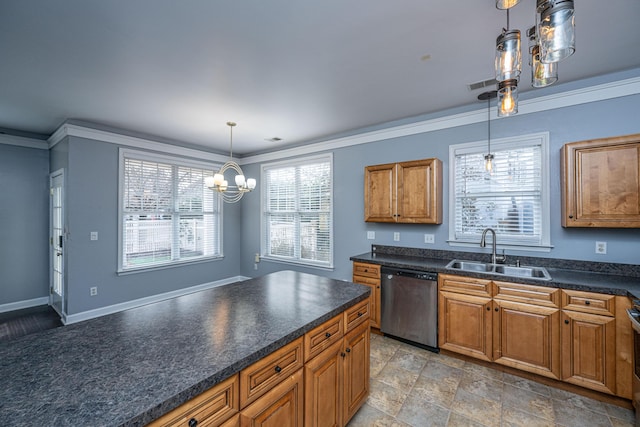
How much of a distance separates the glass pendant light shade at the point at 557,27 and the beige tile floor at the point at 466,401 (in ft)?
7.83

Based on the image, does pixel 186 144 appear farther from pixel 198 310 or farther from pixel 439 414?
pixel 439 414

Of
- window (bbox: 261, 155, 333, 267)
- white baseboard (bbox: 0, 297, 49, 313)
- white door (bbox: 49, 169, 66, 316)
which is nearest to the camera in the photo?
white door (bbox: 49, 169, 66, 316)

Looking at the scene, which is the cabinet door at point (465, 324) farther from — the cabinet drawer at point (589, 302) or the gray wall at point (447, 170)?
the gray wall at point (447, 170)

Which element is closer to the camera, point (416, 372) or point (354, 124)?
point (416, 372)

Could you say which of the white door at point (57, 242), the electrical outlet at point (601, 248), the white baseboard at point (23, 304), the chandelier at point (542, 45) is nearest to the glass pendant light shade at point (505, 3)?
the chandelier at point (542, 45)

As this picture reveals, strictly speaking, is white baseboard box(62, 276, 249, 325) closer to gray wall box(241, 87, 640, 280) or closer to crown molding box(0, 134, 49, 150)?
gray wall box(241, 87, 640, 280)

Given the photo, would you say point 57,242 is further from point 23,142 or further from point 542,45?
point 542,45

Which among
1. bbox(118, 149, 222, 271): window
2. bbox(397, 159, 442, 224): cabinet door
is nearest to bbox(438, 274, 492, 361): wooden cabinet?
bbox(397, 159, 442, 224): cabinet door

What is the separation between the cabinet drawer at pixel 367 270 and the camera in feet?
10.9

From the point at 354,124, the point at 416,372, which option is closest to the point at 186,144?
the point at 354,124

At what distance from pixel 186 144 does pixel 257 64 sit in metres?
3.22

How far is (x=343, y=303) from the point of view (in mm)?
1746

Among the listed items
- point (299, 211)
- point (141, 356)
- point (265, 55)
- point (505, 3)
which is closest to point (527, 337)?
point (505, 3)

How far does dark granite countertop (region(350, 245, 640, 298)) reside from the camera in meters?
2.16
